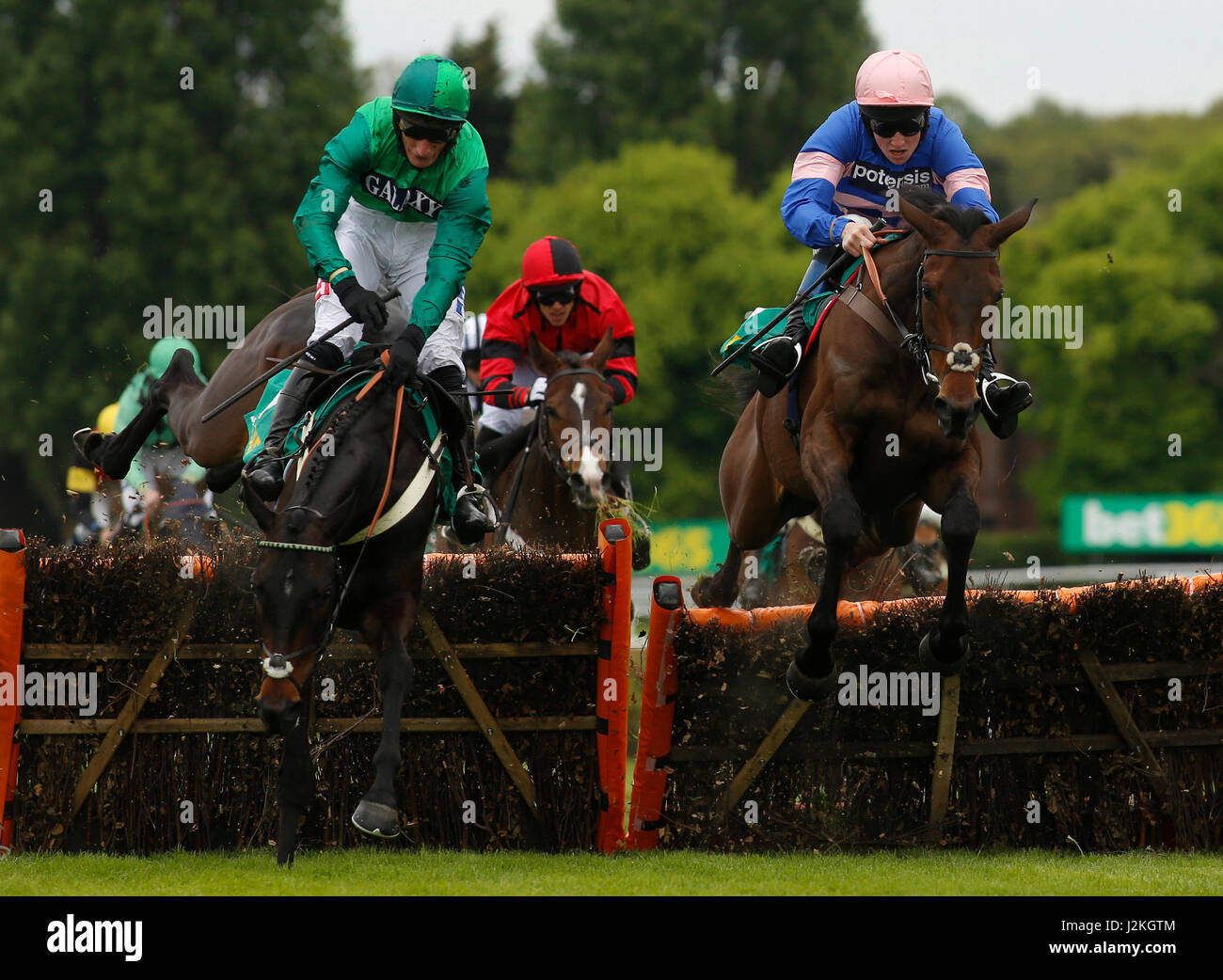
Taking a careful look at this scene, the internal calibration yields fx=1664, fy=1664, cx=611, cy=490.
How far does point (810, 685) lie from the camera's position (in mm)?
6777

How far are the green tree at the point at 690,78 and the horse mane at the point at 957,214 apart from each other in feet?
108

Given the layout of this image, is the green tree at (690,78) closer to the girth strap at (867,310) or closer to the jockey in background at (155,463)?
the jockey in background at (155,463)

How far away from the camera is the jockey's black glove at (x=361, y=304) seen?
677cm

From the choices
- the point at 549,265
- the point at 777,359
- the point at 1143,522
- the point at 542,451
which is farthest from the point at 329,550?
the point at 1143,522

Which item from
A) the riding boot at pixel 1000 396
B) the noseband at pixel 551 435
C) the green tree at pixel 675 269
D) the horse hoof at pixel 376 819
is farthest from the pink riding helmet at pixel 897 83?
the green tree at pixel 675 269

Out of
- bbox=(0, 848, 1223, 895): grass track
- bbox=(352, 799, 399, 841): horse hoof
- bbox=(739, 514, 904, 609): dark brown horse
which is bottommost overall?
bbox=(0, 848, 1223, 895): grass track

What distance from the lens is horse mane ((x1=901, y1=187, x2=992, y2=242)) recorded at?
20.9 ft

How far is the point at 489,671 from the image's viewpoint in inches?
281

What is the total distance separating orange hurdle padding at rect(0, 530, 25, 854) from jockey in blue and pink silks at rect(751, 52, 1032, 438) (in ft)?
10.6

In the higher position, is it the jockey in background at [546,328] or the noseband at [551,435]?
the jockey in background at [546,328]

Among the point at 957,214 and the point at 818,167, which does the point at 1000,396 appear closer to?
the point at 957,214

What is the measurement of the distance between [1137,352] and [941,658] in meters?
30.9

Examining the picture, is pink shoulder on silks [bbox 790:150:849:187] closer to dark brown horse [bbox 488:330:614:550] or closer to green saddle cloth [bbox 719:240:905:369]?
green saddle cloth [bbox 719:240:905:369]

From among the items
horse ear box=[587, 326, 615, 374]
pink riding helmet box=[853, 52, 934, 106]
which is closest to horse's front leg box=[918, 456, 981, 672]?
pink riding helmet box=[853, 52, 934, 106]
